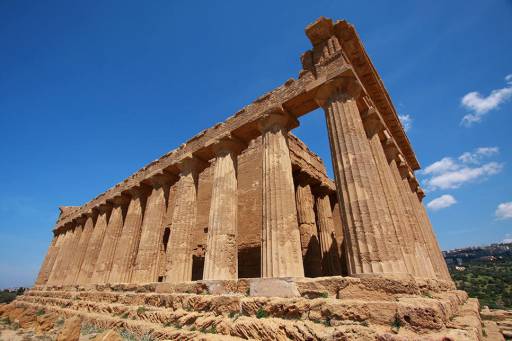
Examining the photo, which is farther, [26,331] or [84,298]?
[84,298]

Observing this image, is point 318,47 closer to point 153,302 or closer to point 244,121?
point 244,121

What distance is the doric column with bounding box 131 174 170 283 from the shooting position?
39.1ft

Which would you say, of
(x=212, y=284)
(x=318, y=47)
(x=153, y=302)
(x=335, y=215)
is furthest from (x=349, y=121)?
(x=335, y=215)

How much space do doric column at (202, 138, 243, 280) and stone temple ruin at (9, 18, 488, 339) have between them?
0.15 feet

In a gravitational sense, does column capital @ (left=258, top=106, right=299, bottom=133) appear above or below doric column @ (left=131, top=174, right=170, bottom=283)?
above

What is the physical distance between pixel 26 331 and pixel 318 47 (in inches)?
539

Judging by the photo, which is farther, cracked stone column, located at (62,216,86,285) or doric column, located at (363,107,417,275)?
cracked stone column, located at (62,216,86,285)

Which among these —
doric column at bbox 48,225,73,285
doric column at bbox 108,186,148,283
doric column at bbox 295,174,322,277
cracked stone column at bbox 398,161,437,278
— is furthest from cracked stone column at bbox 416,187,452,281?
doric column at bbox 48,225,73,285

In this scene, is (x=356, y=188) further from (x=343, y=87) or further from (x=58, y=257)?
(x=58, y=257)

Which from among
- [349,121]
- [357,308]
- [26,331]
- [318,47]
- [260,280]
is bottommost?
[26,331]

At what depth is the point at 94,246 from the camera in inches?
675

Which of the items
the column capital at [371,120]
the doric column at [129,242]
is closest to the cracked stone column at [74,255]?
the doric column at [129,242]

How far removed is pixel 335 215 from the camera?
16453mm

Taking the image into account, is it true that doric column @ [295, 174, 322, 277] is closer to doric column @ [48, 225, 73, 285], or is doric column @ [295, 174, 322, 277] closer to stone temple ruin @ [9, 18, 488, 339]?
stone temple ruin @ [9, 18, 488, 339]
